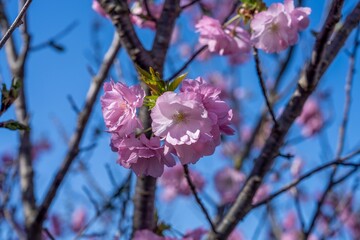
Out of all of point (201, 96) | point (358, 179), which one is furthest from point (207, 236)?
point (358, 179)

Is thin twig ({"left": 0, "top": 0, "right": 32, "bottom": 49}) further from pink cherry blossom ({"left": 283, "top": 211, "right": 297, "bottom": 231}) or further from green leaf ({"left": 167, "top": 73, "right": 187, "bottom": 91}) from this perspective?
pink cherry blossom ({"left": 283, "top": 211, "right": 297, "bottom": 231})

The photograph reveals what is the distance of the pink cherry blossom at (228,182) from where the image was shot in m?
3.56

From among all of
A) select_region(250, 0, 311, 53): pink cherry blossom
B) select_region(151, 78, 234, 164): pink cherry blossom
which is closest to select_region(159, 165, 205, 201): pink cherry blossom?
select_region(250, 0, 311, 53): pink cherry blossom

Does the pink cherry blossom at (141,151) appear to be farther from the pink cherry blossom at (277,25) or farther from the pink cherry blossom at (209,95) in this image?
the pink cherry blossom at (277,25)

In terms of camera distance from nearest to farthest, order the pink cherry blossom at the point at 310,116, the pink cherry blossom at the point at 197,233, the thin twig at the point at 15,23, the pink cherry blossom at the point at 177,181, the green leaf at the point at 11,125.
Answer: the thin twig at the point at 15,23 < the green leaf at the point at 11,125 < the pink cherry blossom at the point at 197,233 < the pink cherry blossom at the point at 177,181 < the pink cherry blossom at the point at 310,116

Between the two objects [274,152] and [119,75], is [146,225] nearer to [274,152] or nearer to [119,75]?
[274,152]

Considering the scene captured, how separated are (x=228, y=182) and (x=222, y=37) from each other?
2.44 m

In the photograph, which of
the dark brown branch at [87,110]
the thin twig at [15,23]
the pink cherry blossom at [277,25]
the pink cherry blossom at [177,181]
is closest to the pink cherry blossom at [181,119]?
the thin twig at [15,23]

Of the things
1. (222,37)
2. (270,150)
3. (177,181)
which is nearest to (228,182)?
(177,181)

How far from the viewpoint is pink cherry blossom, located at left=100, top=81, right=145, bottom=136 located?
3.39ft

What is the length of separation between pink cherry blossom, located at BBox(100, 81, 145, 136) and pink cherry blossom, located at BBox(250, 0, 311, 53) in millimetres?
570

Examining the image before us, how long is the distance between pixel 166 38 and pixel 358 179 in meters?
1.48

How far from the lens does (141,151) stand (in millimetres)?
1067

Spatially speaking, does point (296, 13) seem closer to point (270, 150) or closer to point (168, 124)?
point (270, 150)
